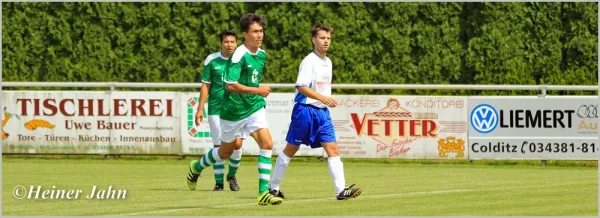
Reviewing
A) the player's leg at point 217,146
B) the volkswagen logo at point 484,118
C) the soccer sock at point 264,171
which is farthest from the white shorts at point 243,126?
the volkswagen logo at point 484,118

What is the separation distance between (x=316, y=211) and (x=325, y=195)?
2.14 m

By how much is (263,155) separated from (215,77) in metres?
2.60

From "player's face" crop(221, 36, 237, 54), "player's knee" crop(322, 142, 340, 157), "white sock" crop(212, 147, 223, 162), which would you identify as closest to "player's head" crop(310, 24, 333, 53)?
"player's knee" crop(322, 142, 340, 157)

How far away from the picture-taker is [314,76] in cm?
1454

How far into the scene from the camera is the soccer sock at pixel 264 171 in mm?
14484

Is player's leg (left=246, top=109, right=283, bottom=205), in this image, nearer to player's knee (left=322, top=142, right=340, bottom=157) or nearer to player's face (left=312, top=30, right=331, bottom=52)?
player's knee (left=322, top=142, right=340, bottom=157)

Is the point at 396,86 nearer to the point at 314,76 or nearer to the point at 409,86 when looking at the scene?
the point at 409,86

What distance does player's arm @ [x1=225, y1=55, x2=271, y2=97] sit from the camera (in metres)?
14.4

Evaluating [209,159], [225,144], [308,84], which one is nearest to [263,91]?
[308,84]

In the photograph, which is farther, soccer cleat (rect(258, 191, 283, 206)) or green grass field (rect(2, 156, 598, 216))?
soccer cleat (rect(258, 191, 283, 206))

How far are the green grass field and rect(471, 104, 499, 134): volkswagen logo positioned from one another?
616 mm

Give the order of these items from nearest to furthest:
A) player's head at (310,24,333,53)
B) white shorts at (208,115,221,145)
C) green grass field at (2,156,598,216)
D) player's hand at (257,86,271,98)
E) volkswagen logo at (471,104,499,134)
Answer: green grass field at (2,156,598,216), player's hand at (257,86,271,98), player's head at (310,24,333,53), white shorts at (208,115,221,145), volkswagen logo at (471,104,499,134)

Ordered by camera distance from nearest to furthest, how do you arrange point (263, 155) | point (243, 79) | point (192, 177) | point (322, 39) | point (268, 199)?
point (268, 199) < point (322, 39) < point (263, 155) < point (243, 79) < point (192, 177)

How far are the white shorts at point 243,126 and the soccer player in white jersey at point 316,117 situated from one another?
0.41 m
